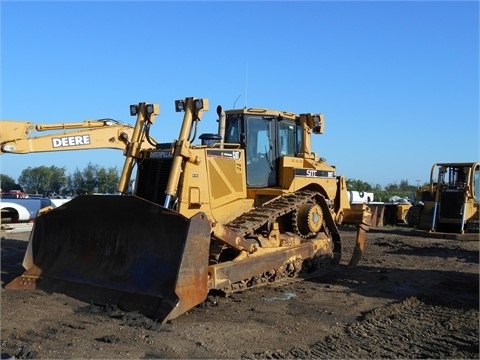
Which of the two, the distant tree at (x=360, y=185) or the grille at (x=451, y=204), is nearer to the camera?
the grille at (x=451, y=204)

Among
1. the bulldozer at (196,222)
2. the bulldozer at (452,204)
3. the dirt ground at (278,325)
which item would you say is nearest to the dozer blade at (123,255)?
the bulldozer at (196,222)

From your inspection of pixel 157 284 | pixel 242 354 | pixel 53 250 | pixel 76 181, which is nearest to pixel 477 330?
pixel 242 354

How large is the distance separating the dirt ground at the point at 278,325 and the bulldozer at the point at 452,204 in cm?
1013

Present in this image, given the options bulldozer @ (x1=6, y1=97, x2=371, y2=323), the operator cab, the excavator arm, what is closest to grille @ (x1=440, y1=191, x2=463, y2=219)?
bulldozer @ (x1=6, y1=97, x2=371, y2=323)

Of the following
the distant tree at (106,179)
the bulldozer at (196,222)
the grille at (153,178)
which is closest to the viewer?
the bulldozer at (196,222)

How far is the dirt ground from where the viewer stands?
5.70 metres

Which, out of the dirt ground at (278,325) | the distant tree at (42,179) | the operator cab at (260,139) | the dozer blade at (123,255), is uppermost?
the operator cab at (260,139)

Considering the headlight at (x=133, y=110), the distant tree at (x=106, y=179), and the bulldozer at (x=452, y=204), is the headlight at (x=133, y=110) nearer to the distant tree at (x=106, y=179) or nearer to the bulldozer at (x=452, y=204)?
the bulldozer at (x=452, y=204)

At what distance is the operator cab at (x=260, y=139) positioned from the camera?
1043 cm

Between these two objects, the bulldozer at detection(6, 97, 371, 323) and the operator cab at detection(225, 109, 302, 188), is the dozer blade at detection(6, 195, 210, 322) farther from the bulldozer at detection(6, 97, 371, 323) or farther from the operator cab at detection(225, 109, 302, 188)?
the operator cab at detection(225, 109, 302, 188)

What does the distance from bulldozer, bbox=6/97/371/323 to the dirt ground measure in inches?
15.2

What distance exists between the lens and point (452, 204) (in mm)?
20312

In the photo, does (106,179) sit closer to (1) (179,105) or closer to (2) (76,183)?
(2) (76,183)

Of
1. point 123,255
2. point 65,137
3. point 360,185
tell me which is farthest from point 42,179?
point 123,255
